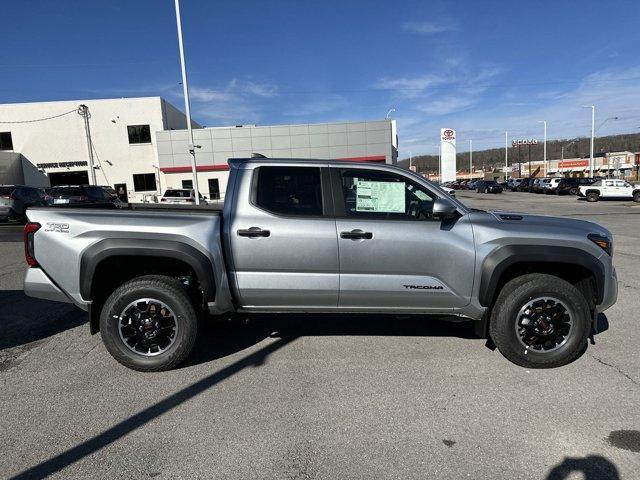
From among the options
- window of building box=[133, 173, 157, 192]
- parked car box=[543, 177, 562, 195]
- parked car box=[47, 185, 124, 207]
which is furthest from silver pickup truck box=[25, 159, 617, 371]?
parked car box=[543, 177, 562, 195]

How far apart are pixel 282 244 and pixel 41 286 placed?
88.2 inches

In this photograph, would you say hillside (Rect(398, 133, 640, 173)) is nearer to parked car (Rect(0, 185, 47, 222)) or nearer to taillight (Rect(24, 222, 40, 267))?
parked car (Rect(0, 185, 47, 222))

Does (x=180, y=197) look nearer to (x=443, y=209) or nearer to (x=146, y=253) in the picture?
(x=146, y=253)

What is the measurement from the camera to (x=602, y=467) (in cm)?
265

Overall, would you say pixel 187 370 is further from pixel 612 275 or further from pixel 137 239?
pixel 612 275

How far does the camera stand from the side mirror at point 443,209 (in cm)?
377

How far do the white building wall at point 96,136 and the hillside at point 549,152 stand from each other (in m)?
102

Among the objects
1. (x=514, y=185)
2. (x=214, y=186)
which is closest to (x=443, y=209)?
(x=214, y=186)

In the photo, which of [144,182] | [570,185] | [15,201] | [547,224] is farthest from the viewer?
[570,185]

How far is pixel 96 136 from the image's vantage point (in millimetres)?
40156

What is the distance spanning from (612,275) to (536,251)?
818mm

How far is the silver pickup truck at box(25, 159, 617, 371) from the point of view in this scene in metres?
3.94

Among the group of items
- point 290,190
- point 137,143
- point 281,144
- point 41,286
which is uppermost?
point 137,143

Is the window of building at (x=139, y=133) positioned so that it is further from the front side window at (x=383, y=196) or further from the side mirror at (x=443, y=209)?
the side mirror at (x=443, y=209)
